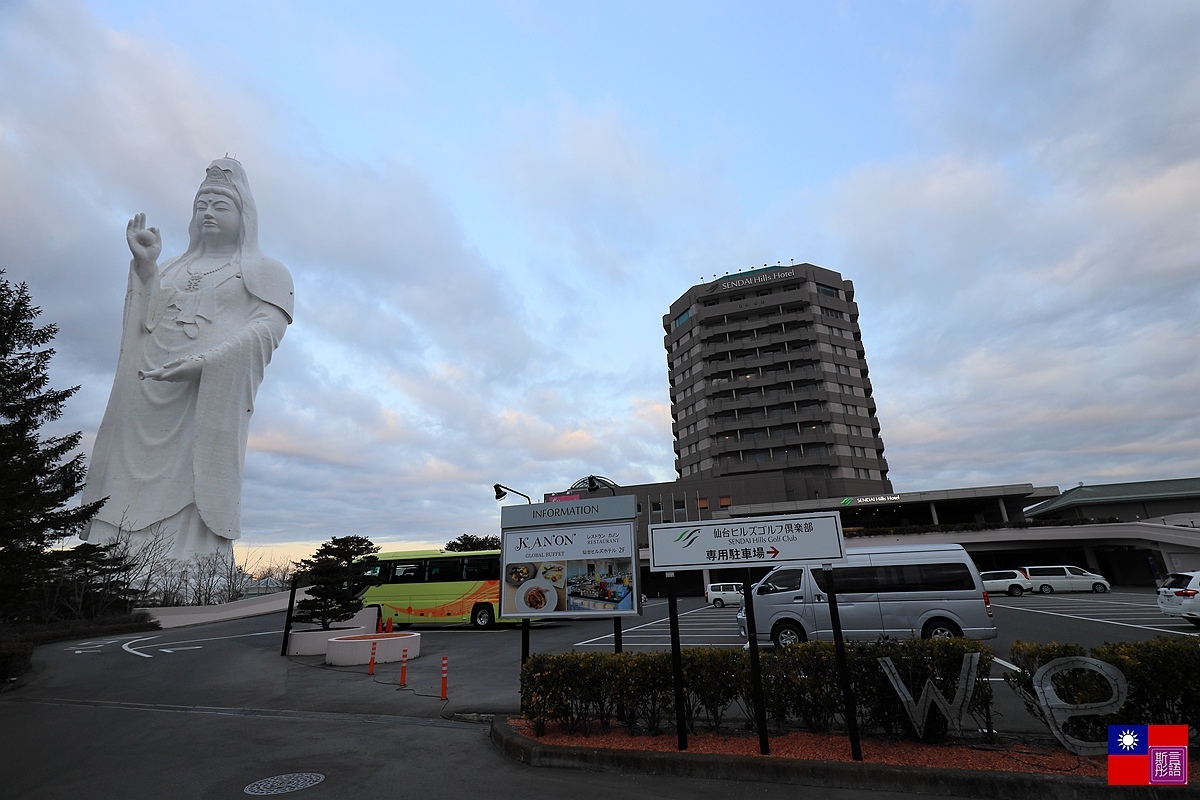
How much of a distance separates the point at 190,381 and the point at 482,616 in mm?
29601

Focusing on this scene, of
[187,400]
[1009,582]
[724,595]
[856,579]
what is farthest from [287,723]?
[187,400]

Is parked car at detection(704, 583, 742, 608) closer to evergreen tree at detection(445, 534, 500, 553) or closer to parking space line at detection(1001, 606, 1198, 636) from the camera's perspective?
parking space line at detection(1001, 606, 1198, 636)

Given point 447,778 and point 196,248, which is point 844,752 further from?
point 196,248

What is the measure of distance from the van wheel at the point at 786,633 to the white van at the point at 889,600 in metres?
0.02

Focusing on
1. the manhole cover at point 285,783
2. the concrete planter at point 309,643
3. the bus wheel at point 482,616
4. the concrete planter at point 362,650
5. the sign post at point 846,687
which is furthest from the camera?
the bus wheel at point 482,616

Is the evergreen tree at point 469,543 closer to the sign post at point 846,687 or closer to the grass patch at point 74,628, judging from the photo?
the grass patch at point 74,628

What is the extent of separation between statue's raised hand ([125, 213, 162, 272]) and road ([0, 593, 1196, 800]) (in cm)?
2844

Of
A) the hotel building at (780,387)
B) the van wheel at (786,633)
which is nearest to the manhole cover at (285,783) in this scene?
the van wheel at (786,633)

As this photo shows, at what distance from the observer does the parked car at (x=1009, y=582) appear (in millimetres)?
31969

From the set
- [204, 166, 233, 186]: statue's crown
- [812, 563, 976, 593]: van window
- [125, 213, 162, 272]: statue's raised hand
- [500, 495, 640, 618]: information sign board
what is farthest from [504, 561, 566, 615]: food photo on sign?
[204, 166, 233, 186]: statue's crown

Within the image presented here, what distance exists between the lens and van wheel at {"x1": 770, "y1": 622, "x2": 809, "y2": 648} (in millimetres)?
13272

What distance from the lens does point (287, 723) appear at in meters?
9.12

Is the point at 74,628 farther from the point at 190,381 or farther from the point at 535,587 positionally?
the point at 535,587

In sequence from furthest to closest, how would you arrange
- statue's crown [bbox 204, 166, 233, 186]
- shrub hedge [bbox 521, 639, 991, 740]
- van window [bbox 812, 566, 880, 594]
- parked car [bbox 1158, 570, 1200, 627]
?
statue's crown [bbox 204, 166, 233, 186] < parked car [bbox 1158, 570, 1200, 627] < van window [bbox 812, 566, 880, 594] < shrub hedge [bbox 521, 639, 991, 740]
